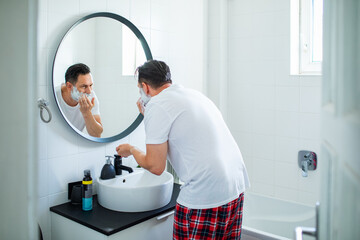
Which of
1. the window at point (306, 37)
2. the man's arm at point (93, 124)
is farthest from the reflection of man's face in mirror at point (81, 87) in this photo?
the window at point (306, 37)

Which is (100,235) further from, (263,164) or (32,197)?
(263,164)

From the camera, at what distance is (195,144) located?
1523 mm

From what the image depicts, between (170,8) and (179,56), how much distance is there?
0.34 m

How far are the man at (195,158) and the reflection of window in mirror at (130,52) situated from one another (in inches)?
25.7

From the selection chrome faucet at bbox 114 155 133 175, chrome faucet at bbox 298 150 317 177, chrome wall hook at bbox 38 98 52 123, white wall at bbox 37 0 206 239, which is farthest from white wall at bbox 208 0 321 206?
chrome wall hook at bbox 38 98 52 123

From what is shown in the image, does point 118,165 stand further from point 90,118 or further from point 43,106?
point 43,106

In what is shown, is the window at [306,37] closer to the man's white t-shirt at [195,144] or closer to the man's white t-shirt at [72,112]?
the man's white t-shirt at [195,144]

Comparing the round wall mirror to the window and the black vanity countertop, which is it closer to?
the black vanity countertop

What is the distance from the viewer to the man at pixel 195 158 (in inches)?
59.8

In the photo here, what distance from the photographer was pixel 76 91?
6.18 feet

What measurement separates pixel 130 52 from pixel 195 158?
0.96 m

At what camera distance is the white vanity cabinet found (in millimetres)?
1633

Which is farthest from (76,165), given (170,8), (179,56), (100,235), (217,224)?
(170,8)

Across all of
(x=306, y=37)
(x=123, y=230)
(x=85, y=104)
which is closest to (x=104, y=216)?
(x=123, y=230)
